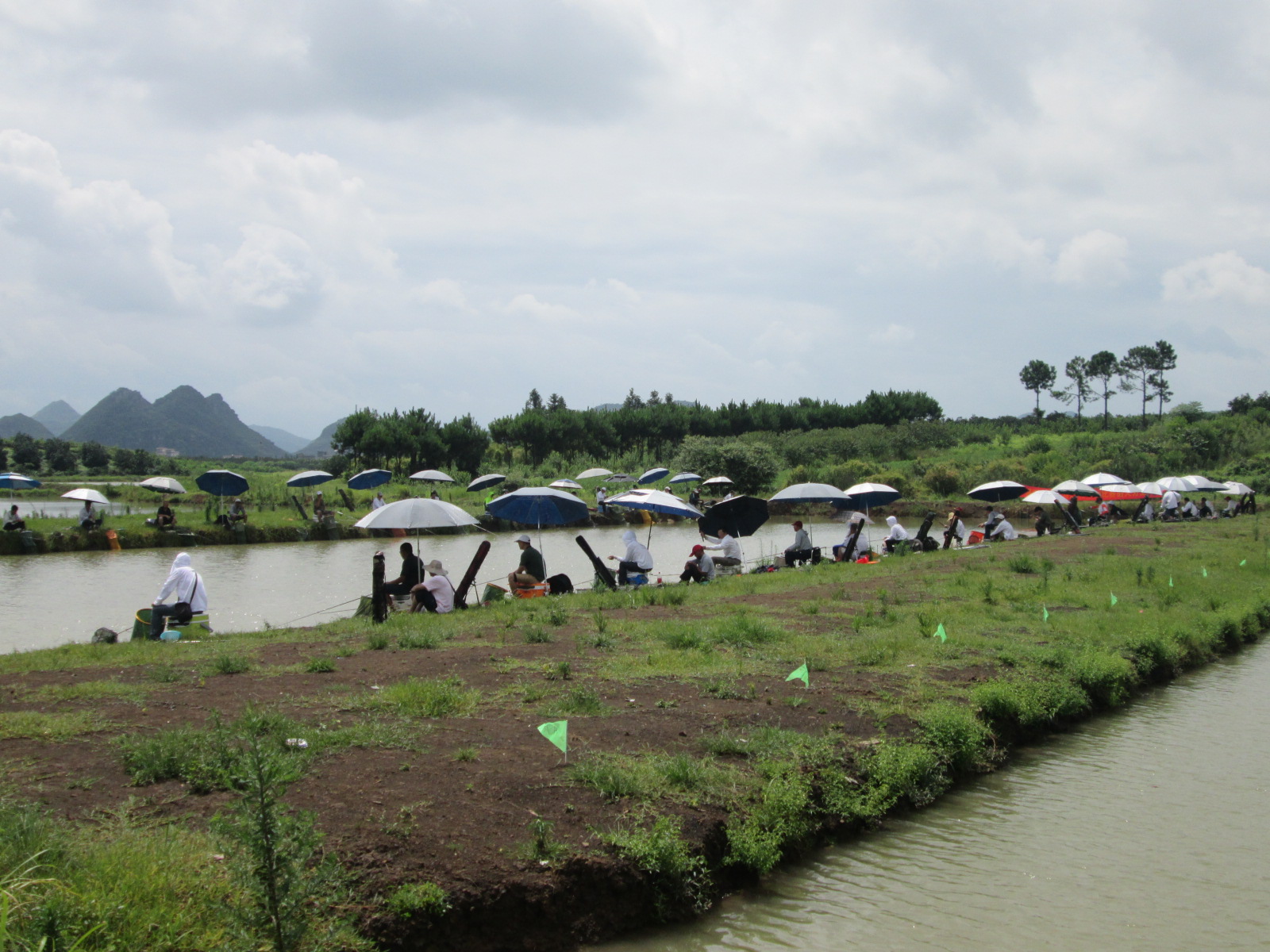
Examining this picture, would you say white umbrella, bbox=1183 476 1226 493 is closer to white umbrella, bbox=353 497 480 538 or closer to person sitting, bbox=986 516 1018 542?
person sitting, bbox=986 516 1018 542

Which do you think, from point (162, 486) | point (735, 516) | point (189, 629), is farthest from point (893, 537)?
point (162, 486)

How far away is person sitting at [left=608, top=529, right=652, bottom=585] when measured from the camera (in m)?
18.0

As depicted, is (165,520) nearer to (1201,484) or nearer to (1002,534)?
(1002,534)

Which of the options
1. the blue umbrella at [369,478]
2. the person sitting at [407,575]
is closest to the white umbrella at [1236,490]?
the person sitting at [407,575]

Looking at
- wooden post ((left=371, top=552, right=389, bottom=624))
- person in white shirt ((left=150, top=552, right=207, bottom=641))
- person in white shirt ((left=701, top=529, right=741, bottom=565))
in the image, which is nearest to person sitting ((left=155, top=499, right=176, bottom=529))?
person in white shirt ((left=150, top=552, right=207, bottom=641))

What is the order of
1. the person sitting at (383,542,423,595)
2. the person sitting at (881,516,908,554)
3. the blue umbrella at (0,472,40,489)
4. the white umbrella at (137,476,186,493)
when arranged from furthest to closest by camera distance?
the blue umbrella at (0,472,40,489) → the white umbrella at (137,476,186,493) → the person sitting at (881,516,908,554) → the person sitting at (383,542,423,595)

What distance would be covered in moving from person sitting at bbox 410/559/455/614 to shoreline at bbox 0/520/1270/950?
2.90 feet

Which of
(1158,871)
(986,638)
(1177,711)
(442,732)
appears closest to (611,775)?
(442,732)

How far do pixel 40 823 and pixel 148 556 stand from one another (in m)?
25.2

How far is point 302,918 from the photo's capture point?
4496 millimetres

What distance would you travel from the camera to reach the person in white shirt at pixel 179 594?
1277 cm

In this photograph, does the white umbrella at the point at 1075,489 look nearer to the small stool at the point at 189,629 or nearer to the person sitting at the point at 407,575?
the person sitting at the point at 407,575

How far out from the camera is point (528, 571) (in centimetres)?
1661

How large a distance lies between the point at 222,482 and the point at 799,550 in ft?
75.8
